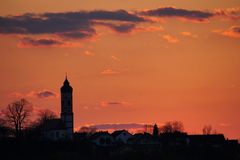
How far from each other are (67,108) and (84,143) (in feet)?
58.5

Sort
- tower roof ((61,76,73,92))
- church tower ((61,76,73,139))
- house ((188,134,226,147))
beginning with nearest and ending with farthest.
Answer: house ((188,134,226,147)) → church tower ((61,76,73,139)) → tower roof ((61,76,73,92))

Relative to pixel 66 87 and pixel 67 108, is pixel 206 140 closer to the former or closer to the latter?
pixel 67 108

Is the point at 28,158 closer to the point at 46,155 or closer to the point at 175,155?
the point at 46,155

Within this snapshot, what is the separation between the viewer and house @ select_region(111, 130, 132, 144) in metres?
159

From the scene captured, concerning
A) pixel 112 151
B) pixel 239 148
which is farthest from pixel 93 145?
pixel 239 148

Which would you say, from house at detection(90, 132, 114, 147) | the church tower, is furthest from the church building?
house at detection(90, 132, 114, 147)

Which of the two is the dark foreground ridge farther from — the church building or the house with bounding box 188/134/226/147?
the church building

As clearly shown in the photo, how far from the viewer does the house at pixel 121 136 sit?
6260 inches

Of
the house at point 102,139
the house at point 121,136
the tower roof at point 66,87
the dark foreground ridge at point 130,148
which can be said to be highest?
the tower roof at point 66,87

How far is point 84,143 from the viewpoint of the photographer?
465ft

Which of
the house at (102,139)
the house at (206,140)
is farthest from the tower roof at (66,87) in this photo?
the house at (206,140)

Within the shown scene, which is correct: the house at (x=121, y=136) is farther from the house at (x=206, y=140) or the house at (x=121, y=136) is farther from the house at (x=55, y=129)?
the house at (x=206, y=140)

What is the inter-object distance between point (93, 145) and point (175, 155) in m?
13.8

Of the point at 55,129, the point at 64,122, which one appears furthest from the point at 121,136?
the point at 55,129
